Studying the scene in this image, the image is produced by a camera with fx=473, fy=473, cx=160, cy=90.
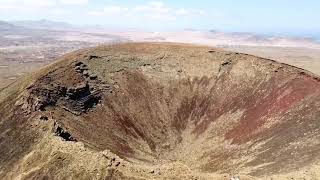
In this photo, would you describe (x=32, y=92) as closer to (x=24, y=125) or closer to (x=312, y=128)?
(x=24, y=125)

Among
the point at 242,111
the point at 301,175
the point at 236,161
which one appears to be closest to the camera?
the point at 301,175

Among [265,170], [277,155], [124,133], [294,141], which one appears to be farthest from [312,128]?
[124,133]

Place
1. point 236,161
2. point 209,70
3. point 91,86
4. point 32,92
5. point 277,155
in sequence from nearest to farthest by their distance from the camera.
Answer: point 277,155
point 236,161
point 32,92
point 91,86
point 209,70

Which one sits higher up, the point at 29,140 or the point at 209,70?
the point at 209,70

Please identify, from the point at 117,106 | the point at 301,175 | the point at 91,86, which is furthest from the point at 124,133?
the point at 301,175

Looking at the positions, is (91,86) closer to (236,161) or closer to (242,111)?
(242,111)

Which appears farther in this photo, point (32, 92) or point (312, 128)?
point (32, 92)
